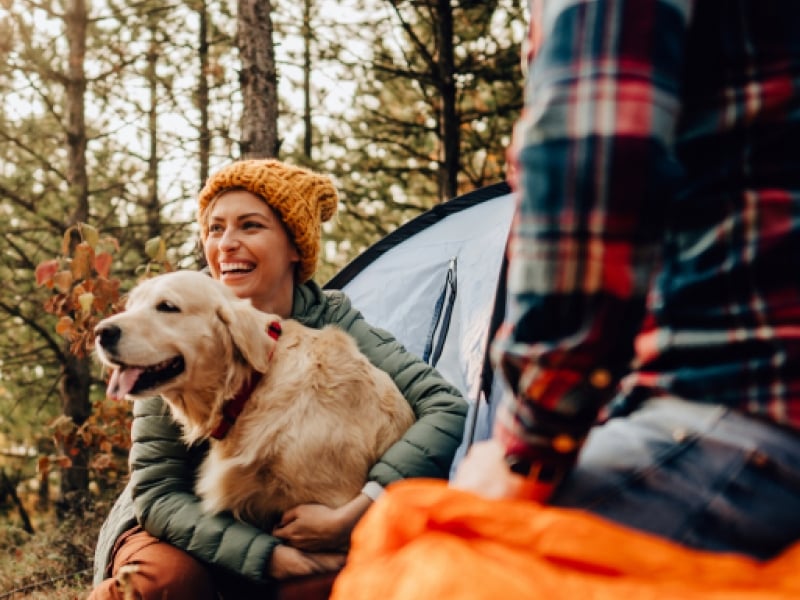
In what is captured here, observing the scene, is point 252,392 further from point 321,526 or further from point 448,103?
point 448,103

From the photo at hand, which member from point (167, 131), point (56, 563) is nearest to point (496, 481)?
point (56, 563)

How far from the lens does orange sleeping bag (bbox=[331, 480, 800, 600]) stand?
65cm

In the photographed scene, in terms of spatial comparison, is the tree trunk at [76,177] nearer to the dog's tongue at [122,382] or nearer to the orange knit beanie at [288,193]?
the orange knit beanie at [288,193]

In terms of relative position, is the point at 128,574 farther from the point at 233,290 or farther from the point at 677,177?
the point at 677,177

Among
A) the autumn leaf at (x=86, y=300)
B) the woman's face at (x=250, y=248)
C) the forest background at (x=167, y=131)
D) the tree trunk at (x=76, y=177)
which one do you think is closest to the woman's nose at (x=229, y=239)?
the woman's face at (x=250, y=248)

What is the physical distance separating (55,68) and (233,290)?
6728 millimetres

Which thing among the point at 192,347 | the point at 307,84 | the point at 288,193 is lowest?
the point at 192,347

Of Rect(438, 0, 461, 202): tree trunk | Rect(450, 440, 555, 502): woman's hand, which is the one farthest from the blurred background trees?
Rect(450, 440, 555, 502): woman's hand

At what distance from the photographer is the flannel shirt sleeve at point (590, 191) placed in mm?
716

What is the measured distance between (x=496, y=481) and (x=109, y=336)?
170 cm

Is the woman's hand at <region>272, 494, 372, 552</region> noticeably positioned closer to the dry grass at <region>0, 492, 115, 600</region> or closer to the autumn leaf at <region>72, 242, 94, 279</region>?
the dry grass at <region>0, 492, 115, 600</region>

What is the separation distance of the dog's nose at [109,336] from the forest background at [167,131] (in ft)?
14.3

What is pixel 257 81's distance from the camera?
15.5 ft

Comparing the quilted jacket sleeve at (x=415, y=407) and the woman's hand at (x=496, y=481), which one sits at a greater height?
the woman's hand at (x=496, y=481)
